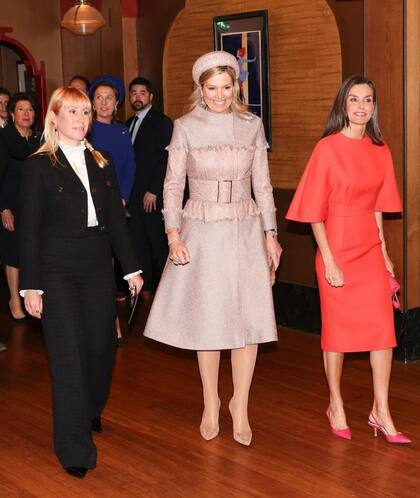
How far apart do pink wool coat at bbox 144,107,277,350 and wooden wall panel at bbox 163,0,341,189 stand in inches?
81.2

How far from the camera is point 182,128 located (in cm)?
451

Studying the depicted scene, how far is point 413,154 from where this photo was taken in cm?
586

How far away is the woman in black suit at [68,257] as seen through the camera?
4.14m

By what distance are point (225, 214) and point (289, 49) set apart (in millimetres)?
2588


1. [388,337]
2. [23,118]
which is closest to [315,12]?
[23,118]

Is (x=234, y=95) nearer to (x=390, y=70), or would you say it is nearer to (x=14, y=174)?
(x=390, y=70)

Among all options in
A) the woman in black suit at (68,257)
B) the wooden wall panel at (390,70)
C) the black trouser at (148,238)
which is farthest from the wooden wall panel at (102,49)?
the woman in black suit at (68,257)

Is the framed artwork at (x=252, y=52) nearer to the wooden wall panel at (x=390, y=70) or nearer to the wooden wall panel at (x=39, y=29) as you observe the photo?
the wooden wall panel at (x=390, y=70)

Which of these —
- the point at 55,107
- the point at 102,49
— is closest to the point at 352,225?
the point at 55,107

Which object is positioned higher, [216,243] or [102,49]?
[102,49]

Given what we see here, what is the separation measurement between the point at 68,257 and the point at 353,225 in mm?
1323

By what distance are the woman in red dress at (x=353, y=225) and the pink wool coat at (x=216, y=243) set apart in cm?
29

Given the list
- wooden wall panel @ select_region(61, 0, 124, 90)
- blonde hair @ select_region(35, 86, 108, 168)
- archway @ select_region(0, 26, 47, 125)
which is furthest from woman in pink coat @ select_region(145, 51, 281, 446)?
archway @ select_region(0, 26, 47, 125)

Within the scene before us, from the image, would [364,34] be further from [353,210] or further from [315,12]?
[353,210]
